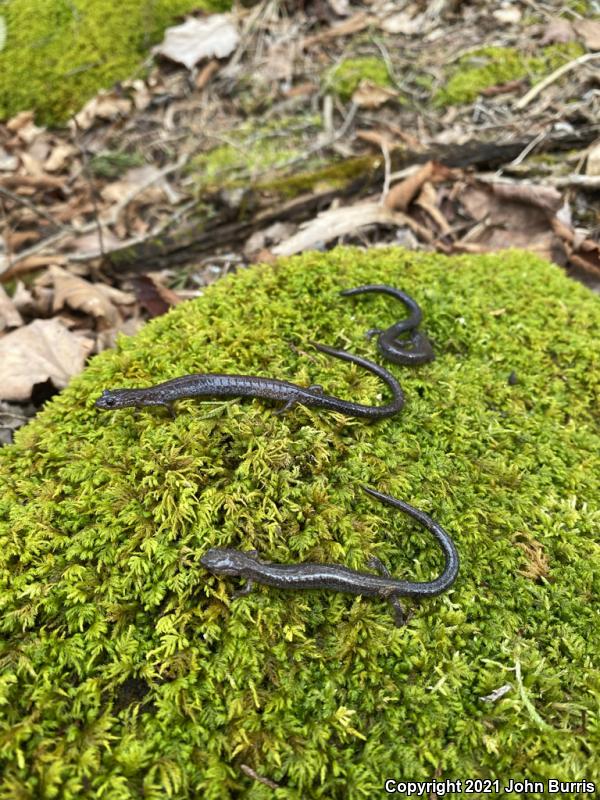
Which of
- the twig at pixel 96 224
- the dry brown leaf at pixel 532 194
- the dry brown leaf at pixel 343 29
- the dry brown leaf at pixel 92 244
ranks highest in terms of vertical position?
the dry brown leaf at pixel 343 29

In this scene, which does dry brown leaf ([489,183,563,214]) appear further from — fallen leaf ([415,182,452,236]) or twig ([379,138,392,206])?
twig ([379,138,392,206])

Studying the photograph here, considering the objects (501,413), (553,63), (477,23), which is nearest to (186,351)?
(501,413)

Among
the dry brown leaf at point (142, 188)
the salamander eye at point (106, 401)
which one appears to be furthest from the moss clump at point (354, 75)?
the salamander eye at point (106, 401)

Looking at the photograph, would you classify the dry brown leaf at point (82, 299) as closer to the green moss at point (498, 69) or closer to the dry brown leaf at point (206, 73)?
the dry brown leaf at point (206, 73)

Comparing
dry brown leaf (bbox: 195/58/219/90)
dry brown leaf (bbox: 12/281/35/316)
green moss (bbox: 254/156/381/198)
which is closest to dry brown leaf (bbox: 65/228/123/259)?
dry brown leaf (bbox: 12/281/35/316)

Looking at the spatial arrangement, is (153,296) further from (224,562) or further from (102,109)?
(102,109)

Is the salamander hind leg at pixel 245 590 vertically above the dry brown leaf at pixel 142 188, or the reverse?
the dry brown leaf at pixel 142 188

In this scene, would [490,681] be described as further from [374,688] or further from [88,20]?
[88,20]
